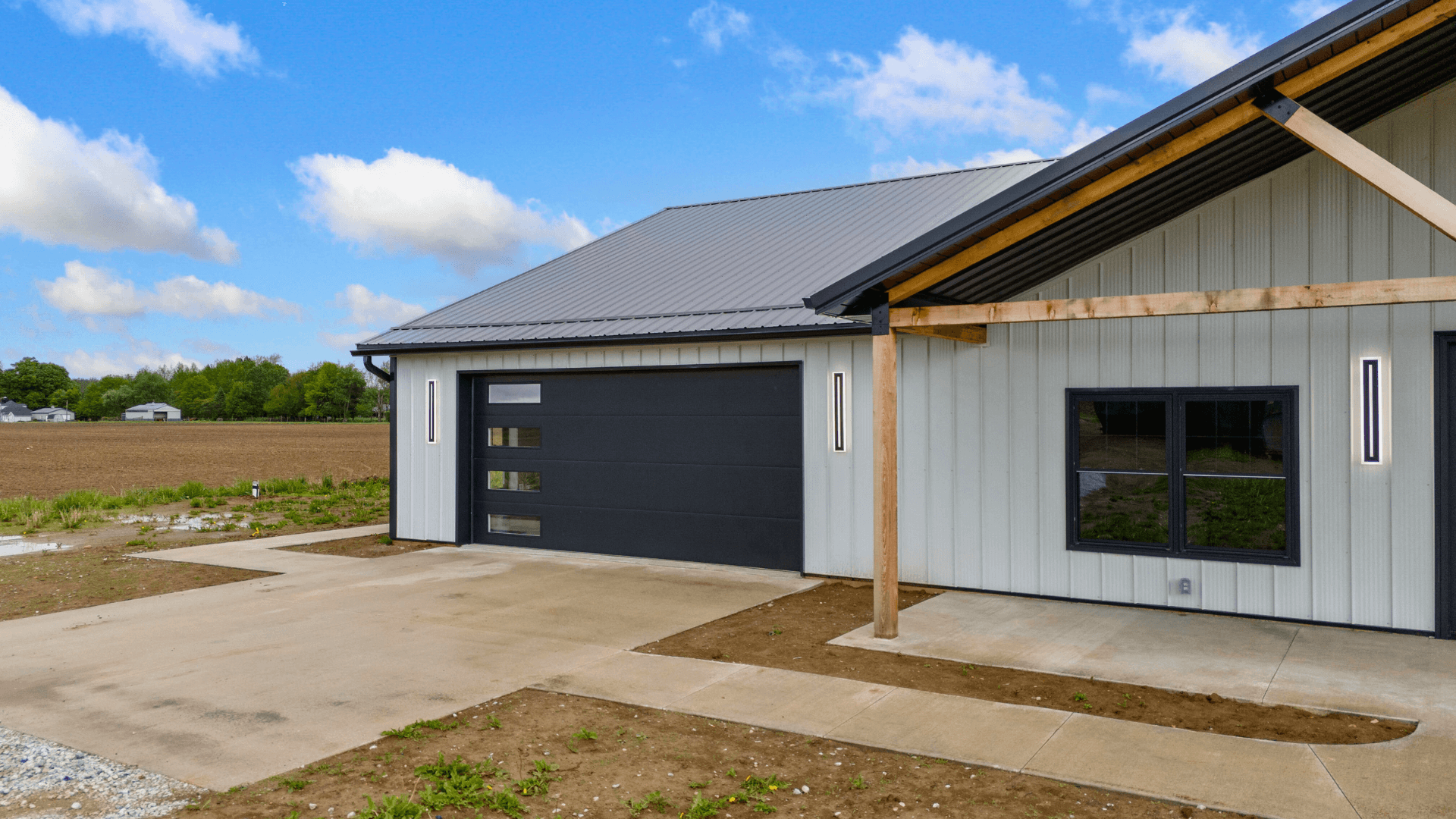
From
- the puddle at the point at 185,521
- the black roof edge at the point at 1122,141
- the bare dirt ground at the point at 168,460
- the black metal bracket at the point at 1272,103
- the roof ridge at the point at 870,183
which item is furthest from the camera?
the bare dirt ground at the point at 168,460

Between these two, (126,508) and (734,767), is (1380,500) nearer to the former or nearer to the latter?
(734,767)

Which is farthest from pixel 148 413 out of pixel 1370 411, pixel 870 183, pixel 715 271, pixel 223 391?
pixel 1370 411

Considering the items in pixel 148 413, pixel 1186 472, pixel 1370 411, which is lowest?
pixel 1186 472

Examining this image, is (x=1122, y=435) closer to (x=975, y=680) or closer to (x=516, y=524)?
(x=975, y=680)

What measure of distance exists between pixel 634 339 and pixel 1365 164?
23.9ft

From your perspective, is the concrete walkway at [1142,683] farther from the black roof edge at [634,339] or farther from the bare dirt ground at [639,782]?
the black roof edge at [634,339]

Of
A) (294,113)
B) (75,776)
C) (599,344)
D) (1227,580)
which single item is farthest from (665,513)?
(294,113)

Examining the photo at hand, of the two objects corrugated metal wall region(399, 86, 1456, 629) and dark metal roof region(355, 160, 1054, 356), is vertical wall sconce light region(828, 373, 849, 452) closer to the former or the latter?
corrugated metal wall region(399, 86, 1456, 629)

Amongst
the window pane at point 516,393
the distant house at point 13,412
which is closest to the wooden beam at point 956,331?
the window pane at point 516,393

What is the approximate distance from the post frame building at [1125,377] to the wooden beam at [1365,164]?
0.05 feet

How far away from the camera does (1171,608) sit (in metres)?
7.96

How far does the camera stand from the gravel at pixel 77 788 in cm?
402

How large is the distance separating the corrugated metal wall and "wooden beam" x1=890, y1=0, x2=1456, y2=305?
2.09 m

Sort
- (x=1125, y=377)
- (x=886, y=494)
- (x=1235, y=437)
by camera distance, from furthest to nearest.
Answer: (x=1125, y=377), (x=1235, y=437), (x=886, y=494)
